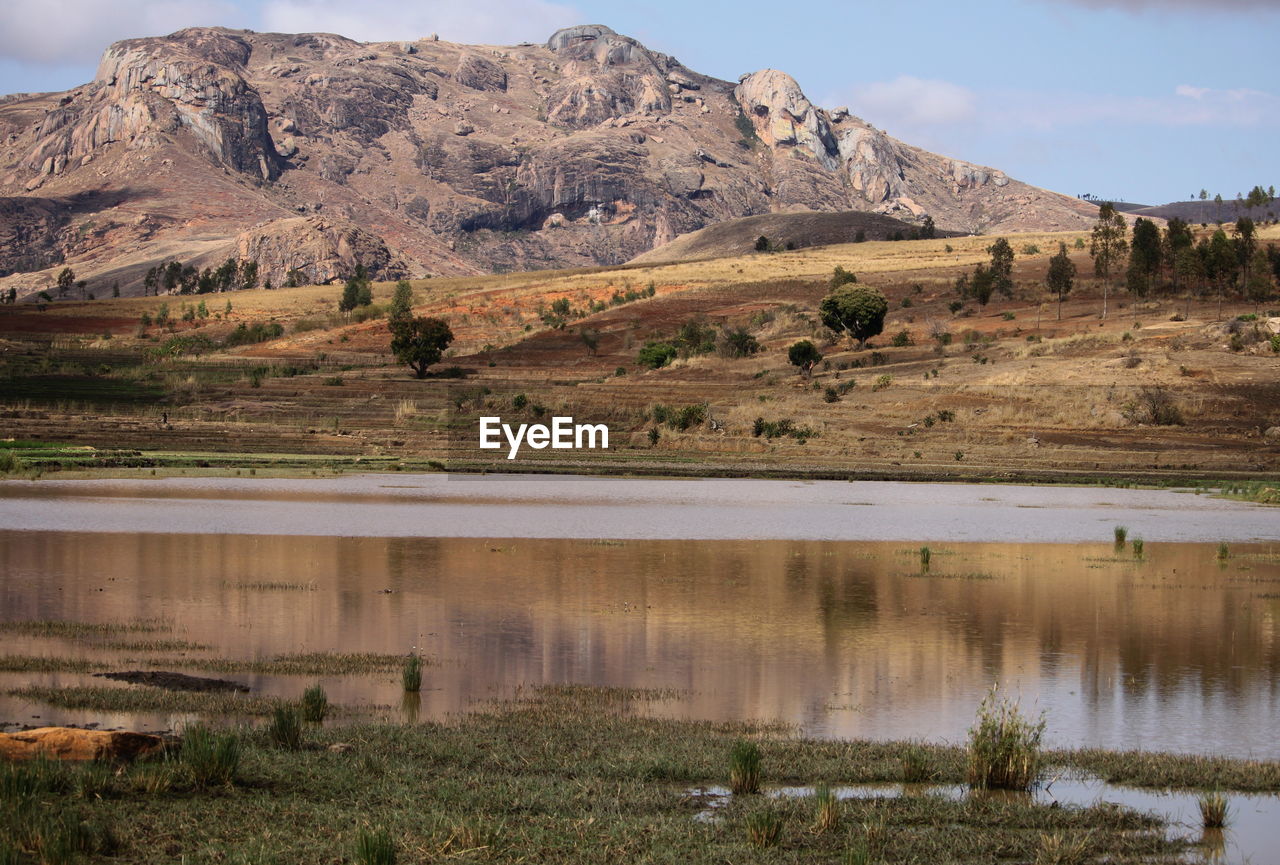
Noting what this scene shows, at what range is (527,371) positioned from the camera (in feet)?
288

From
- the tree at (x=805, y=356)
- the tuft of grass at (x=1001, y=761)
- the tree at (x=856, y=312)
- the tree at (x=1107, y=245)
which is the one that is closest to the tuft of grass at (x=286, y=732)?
the tuft of grass at (x=1001, y=761)

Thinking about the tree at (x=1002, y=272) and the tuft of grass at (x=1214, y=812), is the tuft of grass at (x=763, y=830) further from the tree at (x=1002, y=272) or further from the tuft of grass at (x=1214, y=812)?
the tree at (x=1002, y=272)

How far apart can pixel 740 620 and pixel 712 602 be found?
1.80m

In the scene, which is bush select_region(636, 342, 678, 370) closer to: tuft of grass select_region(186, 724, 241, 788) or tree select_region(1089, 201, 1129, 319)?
tree select_region(1089, 201, 1129, 319)

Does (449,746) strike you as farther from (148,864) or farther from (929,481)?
(929,481)

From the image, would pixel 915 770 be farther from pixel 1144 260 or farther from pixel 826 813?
pixel 1144 260

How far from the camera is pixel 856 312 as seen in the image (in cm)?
8775

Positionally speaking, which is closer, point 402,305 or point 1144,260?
point 1144,260

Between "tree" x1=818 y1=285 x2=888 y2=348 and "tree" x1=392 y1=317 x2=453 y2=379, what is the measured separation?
25.0m

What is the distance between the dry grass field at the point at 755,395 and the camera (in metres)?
58.9

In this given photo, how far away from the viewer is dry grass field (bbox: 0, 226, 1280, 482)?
5888 centimetres

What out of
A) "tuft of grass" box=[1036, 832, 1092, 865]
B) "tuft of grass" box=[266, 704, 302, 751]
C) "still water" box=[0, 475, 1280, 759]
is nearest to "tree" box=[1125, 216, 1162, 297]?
"still water" box=[0, 475, 1280, 759]

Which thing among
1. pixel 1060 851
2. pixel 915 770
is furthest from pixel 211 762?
pixel 1060 851

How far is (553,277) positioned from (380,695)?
137m
